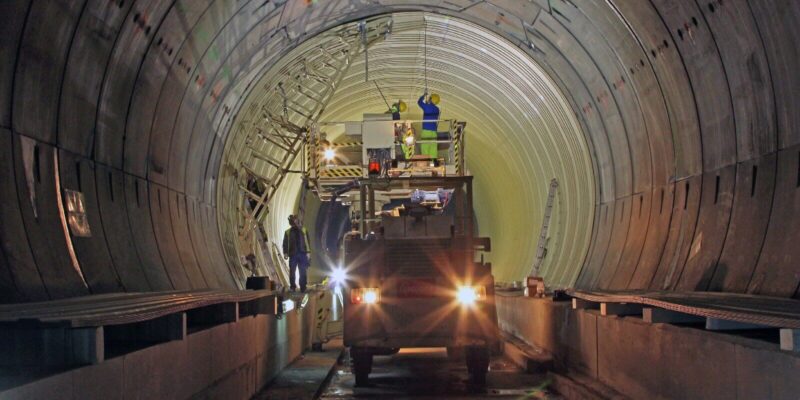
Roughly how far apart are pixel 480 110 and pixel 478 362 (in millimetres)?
14220

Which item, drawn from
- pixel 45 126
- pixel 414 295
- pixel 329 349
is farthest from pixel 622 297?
pixel 329 349

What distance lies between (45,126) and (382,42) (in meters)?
13.7

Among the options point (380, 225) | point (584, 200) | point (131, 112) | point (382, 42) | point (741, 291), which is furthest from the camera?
point (382, 42)

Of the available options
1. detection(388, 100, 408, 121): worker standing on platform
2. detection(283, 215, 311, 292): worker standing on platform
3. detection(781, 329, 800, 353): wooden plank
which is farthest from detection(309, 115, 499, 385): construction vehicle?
detection(388, 100, 408, 121): worker standing on platform

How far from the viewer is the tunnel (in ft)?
30.9

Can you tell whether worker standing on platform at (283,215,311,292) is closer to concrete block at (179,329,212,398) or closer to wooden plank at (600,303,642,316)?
wooden plank at (600,303,642,316)

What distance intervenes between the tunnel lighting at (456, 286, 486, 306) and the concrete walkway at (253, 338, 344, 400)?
2314mm

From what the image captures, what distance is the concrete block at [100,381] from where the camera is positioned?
5.64 metres

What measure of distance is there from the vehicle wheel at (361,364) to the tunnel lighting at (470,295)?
1.59 m

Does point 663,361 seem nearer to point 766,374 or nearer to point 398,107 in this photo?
point 766,374

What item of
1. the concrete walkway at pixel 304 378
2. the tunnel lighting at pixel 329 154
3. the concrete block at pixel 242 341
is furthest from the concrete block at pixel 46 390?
the tunnel lighting at pixel 329 154

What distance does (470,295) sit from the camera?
43.1 ft

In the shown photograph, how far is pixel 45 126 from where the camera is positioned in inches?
371

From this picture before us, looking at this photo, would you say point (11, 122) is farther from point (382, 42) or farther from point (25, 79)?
point (382, 42)
